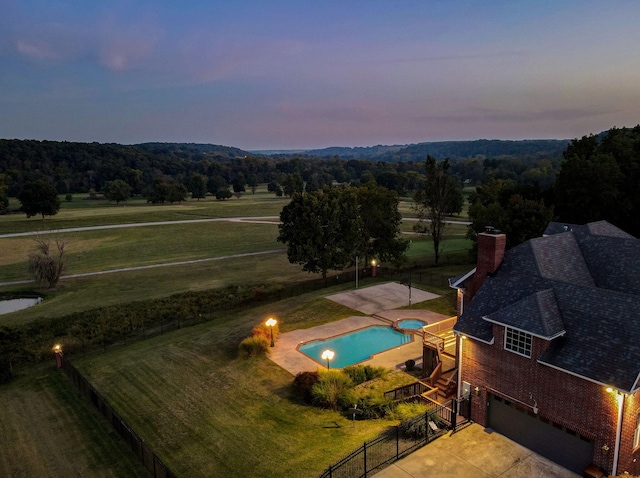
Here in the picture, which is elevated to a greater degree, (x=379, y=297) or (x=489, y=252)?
(x=489, y=252)

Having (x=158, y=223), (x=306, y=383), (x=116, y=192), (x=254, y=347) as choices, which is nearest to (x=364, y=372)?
(x=306, y=383)

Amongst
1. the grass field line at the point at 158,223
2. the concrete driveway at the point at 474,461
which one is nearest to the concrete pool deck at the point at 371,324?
the concrete driveway at the point at 474,461

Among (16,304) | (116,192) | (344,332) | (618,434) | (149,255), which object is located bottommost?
(16,304)

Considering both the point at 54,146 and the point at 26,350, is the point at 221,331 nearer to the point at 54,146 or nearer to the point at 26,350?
the point at 26,350

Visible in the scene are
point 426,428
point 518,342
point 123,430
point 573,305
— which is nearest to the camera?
point 518,342

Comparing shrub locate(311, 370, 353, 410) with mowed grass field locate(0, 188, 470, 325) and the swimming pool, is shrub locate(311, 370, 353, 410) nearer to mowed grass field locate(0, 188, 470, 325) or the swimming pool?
the swimming pool

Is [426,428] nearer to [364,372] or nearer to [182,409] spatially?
[364,372]
